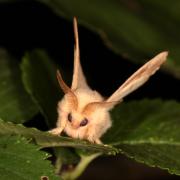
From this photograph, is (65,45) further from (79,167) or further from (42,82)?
(79,167)

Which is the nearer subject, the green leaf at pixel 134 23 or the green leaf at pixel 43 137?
the green leaf at pixel 43 137

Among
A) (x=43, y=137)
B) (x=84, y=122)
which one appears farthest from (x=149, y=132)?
(x=43, y=137)

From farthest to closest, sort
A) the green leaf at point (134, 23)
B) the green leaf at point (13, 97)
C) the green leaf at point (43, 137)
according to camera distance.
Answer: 1. the green leaf at point (134, 23)
2. the green leaf at point (13, 97)
3. the green leaf at point (43, 137)

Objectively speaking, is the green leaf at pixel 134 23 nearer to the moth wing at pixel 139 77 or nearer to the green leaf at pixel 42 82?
the green leaf at pixel 42 82

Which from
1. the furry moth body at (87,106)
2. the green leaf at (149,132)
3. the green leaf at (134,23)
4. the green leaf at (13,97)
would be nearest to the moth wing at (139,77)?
the furry moth body at (87,106)

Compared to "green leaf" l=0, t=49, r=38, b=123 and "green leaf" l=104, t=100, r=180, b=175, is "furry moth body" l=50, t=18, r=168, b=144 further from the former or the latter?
"green leaf" l=0, t=49, r=38, b=123

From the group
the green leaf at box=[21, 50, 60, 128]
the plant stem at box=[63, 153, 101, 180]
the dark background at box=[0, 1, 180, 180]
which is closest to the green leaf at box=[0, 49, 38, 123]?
the green leaf at box=[21, 50, 60, 128]

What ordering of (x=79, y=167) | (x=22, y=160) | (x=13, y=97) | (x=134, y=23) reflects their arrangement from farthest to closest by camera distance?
(x=134, y=23) < (x=13, y=97) < (x=79, y=167) < (x=22, y=160)
